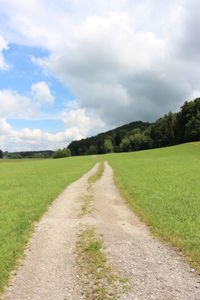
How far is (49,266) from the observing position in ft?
27.5

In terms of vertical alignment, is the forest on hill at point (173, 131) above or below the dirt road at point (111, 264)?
above

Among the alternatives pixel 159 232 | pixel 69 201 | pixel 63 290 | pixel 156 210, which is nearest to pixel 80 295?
pixel 63 290

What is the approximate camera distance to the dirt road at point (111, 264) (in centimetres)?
680

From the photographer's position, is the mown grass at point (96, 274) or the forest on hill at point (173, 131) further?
the forest on hill at point (173, 131)

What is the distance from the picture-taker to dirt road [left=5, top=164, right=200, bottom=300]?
680 cm

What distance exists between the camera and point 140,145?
15262 cm

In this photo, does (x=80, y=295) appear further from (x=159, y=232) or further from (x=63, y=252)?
(x=159, y=232)

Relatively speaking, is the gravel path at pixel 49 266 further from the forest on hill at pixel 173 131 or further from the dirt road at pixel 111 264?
the forest on hill at pixel 173 131

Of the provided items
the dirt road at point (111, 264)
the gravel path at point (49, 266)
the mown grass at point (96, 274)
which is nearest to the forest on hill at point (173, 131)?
the dirt road at point (111, 264)

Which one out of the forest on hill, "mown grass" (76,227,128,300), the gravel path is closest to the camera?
"mown grass" (76,227,128,300)

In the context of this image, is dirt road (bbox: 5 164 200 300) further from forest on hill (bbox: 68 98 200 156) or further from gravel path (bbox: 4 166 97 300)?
forest on hill (bbox: 68 98 200 156)

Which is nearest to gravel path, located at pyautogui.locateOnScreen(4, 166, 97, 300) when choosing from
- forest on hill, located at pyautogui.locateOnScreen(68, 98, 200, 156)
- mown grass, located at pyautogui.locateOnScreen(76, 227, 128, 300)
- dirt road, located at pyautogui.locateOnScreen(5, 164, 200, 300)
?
dirt road, located at pyautogui.locateOnScreen(5, 164, 200, 300)

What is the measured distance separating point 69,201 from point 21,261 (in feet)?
35.5

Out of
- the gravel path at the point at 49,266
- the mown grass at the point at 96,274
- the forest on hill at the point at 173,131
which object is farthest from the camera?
the forest on hill at the point at 173,131
